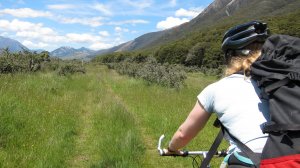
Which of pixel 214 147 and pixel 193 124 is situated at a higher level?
pixel 193 124

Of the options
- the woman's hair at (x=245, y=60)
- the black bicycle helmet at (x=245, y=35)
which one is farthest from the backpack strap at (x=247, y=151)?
the black bicycle helmet at (x=245, y=35)

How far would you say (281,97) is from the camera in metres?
2.48

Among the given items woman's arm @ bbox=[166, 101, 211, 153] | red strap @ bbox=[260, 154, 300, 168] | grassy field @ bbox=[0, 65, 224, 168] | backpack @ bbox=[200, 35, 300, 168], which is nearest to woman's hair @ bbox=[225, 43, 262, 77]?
backpack @ bbox=[200, 35, 300, 168]

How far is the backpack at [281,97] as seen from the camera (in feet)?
7.75

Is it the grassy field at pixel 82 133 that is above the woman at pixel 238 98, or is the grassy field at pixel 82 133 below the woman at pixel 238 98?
below

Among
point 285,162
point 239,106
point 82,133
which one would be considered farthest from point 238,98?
point 82,133

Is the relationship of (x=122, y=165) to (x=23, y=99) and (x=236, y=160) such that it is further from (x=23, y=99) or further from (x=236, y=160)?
(x=23, y=99)

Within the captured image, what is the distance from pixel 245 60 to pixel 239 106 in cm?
34

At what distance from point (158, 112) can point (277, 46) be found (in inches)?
351

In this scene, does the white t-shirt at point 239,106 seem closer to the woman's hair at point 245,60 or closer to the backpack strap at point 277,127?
the woman's hair at point 245,60

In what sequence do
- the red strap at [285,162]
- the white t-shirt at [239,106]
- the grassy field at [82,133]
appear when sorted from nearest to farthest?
the red strap at [285,162]
the white t-shirt at [239,106]
the grassy field at [82,133]

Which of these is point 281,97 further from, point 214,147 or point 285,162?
point 214,147

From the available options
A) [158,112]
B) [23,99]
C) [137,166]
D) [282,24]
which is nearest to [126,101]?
[158,112]

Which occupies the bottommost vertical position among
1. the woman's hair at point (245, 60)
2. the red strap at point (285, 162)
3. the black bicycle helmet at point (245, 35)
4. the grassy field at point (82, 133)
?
the grassy field at point (82, 133)
